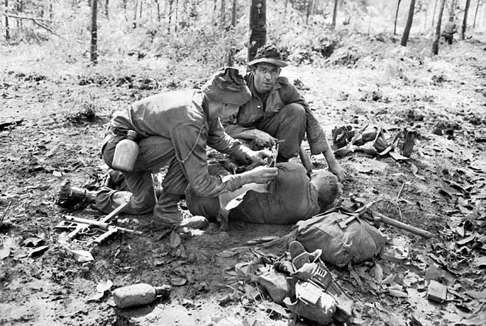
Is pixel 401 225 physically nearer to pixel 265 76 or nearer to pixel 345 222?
pixel 345 222

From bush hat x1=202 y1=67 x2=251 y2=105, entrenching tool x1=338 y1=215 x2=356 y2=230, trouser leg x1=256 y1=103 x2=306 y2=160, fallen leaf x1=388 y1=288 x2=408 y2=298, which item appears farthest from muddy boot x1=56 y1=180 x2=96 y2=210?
fallen leaf x1=388 y1=288 x2=408 y2=298

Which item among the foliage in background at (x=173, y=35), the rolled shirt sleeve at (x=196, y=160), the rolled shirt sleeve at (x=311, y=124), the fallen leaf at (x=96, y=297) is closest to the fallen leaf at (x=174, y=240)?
the rolled shirt sleeve at (x=196, y=160)

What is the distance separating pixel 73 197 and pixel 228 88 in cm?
192

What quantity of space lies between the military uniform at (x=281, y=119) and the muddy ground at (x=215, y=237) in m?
0.75

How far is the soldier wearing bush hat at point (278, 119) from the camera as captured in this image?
4.18 metres

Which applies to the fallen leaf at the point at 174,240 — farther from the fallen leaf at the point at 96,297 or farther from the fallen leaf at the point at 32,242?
the fallen leaf at the point at 32,242

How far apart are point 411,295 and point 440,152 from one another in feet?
11.2

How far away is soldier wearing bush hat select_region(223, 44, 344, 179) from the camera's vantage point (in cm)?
418

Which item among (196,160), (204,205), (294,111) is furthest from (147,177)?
(294,111)

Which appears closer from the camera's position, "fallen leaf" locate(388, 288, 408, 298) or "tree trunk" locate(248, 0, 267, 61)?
"fallen leaf" locate(388, 288, 408, 298)

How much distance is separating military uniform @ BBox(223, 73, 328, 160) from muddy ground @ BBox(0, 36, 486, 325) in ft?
2.47

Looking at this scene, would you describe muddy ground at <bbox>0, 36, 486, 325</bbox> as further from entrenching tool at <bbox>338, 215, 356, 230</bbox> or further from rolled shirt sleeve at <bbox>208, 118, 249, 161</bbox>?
rolled shirt sleeve at <bbox>208, 118, 249, 161</bbox>

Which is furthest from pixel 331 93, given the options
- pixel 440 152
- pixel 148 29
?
pixel 148 29

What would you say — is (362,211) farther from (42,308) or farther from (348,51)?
(348,51)
